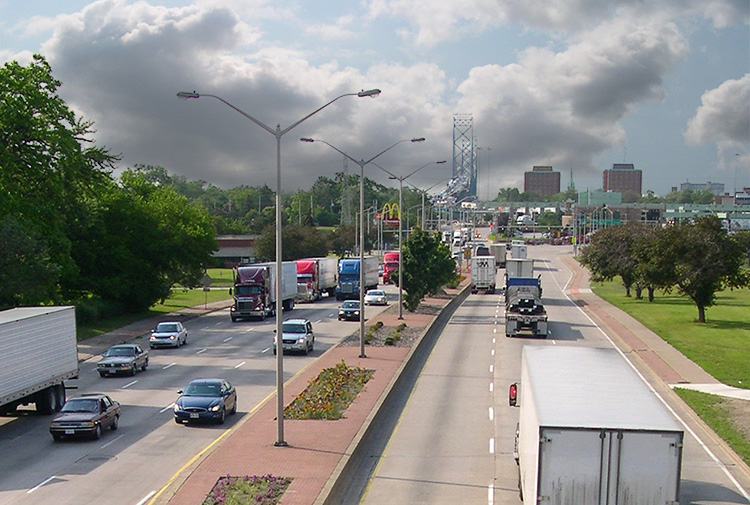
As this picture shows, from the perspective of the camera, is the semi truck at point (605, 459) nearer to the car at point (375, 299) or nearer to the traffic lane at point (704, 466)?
the traffic lane at point (704, 466)

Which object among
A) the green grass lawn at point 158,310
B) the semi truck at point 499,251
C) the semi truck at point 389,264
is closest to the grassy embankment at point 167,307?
the green grass lawn at point 158,310

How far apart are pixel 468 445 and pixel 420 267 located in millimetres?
38192

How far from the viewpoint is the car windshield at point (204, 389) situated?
28.1 meters

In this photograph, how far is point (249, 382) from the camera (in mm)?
35469

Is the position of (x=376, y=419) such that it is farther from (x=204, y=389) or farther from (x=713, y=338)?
(x=713, y=338)

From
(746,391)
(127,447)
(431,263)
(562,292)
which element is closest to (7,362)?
(127,447)

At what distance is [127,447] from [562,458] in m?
14.9

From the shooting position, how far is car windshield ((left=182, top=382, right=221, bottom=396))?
28109 millimetres

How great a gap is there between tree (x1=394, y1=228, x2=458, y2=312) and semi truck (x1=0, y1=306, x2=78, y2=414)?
3254 cm

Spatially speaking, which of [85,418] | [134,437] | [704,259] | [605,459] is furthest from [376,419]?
[704,259]

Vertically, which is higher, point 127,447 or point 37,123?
point 37,123

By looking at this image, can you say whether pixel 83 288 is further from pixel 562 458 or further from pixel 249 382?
pixel 562 458

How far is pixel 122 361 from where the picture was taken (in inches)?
1460

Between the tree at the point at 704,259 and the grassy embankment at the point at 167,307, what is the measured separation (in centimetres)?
3610
